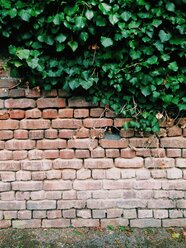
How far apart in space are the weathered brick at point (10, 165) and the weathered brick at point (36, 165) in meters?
0.05

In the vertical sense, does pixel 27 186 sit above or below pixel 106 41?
below

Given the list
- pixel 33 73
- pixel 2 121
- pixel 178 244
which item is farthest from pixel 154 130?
pixel 2 121

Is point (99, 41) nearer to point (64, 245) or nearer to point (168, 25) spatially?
point (168, 25)

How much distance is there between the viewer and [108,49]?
282cm

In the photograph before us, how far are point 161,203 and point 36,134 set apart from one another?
1538 mm

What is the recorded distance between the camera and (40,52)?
2.87 metres

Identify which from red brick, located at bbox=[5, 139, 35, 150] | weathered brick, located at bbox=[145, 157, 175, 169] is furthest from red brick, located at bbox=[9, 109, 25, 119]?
weathered brick, located at bbox=[145, 157, 175, 169]

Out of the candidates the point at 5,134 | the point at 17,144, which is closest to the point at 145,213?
the point at 17,144

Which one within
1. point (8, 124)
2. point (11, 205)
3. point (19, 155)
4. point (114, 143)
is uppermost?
point (8, 124)

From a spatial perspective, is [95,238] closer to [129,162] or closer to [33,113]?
[129,162]

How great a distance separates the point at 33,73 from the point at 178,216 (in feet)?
7.12

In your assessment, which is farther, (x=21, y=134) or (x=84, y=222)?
(x=84, y=222)

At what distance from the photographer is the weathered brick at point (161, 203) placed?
3174mm

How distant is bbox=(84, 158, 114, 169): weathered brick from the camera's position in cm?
313
